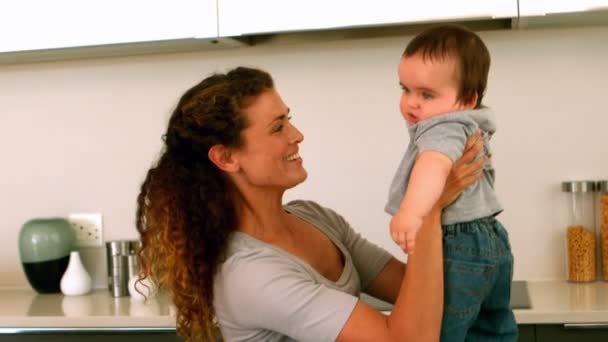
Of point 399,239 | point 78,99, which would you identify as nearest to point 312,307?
point 399,239

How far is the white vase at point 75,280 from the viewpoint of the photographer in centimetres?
256

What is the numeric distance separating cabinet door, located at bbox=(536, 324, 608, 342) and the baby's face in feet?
2.55

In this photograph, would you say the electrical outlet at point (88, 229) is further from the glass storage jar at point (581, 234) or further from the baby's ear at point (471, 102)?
the baby's ear at point (471, 102)

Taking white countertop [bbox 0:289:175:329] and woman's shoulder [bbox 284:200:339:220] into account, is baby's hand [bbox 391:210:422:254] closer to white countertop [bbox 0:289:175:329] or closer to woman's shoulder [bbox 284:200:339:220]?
woman's shoulder [bbox 284:200:339:220]

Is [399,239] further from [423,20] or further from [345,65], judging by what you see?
[345,65]

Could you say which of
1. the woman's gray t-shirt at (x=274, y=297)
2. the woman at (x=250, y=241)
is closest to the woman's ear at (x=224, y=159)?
the woman at (x=250, y=241)

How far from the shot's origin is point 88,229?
268cm

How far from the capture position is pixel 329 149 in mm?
2527

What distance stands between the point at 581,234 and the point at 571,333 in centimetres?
41

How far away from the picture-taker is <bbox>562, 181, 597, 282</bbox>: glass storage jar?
2.36 metres

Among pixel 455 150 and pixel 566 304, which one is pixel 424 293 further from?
pixel 566 304

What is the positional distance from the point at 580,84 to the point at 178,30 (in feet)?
3.54

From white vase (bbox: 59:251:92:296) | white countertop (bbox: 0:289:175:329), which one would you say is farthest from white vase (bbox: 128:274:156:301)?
white vase (bbox: 59:251:92:296)

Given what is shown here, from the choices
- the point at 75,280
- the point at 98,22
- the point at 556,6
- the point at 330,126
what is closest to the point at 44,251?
the point at 75,280
